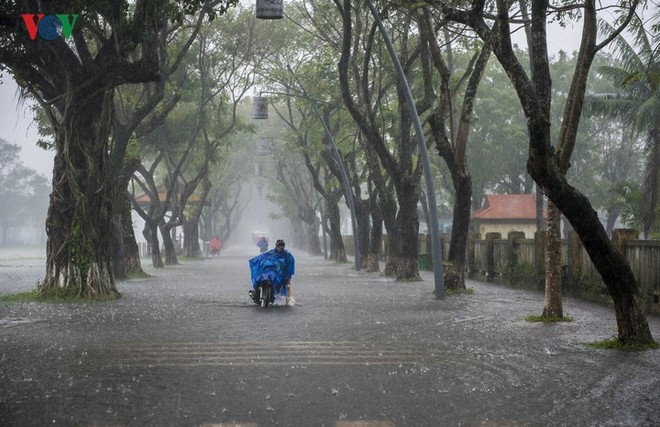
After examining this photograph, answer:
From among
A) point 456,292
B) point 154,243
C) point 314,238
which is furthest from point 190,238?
point 456,292

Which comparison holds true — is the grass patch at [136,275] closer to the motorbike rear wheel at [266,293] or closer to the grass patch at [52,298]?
the grass patch at [52,298]

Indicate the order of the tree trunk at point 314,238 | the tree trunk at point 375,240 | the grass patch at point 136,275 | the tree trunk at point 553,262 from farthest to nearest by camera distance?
the tree trunk at point 314,238, the tree trunk at point 375,240, the grass patch at point 136,275, the tree trunk at point 553,262

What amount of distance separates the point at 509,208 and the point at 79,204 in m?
31.5

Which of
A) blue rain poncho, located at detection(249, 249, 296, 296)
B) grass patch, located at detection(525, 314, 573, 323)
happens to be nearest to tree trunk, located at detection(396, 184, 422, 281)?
blue rain poncho, located at detection(249, 249, 296, 296)

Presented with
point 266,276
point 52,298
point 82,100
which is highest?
point 82,100

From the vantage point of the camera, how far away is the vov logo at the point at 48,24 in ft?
57.7

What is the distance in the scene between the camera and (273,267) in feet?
58.1

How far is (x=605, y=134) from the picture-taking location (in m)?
57.5

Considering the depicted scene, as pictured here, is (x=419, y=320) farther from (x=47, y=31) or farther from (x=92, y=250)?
(x=47, y=31)

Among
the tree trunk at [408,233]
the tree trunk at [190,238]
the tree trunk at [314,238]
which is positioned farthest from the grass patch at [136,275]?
the tree trunk at [314,238]

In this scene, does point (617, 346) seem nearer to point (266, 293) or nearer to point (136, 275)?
point (266, 293)

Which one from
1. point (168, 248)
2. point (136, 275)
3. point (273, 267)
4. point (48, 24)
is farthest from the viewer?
point (168, 248)

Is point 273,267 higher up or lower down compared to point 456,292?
higher up

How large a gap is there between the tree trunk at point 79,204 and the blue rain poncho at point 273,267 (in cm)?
417
